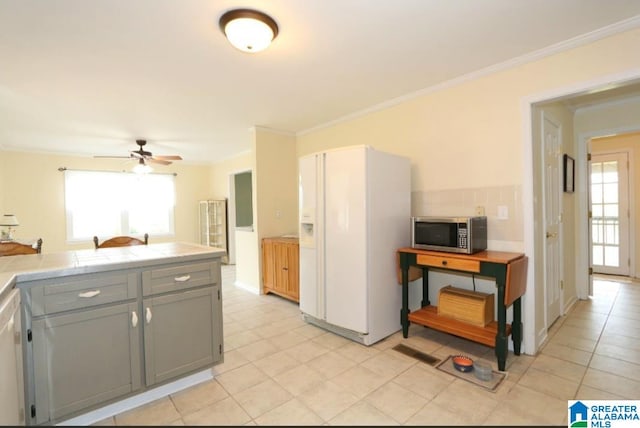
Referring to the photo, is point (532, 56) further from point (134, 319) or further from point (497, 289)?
point (134, 319)

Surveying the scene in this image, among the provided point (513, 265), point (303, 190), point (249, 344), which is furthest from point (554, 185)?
point (249, 344)

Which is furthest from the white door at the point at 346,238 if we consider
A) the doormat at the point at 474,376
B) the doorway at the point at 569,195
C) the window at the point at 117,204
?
the window at the point at 117,204

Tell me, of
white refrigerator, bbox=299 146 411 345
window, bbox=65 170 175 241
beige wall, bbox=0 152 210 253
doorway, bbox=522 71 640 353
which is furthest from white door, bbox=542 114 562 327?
beige wall, bbox=0 152 210 253

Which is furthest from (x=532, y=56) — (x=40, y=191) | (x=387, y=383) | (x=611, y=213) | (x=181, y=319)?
(x=40, y=191)

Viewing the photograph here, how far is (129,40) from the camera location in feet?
6.76

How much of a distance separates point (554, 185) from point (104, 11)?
3881 mm

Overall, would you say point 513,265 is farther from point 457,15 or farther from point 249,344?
point 249,344

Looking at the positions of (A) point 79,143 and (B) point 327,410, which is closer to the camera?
(B) point 327,410

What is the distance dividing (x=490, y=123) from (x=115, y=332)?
323 cm

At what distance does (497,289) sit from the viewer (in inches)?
89.7

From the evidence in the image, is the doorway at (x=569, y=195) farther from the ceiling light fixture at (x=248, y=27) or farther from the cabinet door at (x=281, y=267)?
the cabinet door at (x=281, y=267)

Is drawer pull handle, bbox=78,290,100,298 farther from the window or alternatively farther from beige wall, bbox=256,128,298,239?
the window

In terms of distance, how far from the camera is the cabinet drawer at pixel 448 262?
224 centimetres

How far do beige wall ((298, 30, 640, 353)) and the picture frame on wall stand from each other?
4.22 ft
